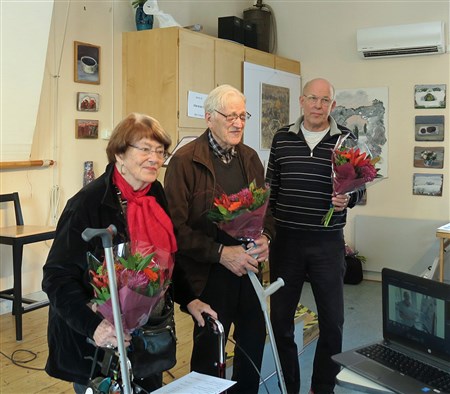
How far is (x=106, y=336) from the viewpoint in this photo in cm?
151

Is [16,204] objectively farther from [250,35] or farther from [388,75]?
[388,75]

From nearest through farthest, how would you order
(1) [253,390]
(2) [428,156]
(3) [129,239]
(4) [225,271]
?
(3) [129,239], (4) [225,271], (1) [253,390], (2) [428,156]

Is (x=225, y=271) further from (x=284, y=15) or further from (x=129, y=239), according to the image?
(x=284, y=15)

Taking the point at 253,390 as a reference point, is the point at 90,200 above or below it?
above

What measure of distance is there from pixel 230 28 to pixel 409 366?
14.4ft

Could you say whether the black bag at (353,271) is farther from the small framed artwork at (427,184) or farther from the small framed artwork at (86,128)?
the small framed artwork at (86,128)

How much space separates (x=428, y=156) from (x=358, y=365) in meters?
4.46

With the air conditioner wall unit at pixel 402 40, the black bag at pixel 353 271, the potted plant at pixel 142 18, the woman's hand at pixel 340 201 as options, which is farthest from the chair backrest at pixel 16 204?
the air conditioner wall unit at pixel 402 40

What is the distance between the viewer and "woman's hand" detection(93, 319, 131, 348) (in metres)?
1.51

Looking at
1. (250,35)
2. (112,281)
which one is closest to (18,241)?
(112,281)

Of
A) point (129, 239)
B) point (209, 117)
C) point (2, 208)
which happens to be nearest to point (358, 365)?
point (129, 239)

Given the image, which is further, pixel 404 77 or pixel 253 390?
pixel 404 77

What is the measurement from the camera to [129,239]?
174cm

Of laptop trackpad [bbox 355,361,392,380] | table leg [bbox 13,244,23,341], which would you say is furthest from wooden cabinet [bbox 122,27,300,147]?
laptop trackpad [bbox 355,361,392,380]
